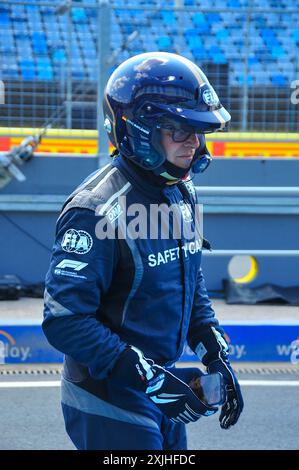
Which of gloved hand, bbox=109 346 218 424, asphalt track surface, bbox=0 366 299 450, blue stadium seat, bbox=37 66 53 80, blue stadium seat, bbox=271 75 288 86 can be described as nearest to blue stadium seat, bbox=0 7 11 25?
blue stadium seat, bbox=37 66 53 80

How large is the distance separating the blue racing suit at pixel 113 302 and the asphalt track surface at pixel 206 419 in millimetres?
2176

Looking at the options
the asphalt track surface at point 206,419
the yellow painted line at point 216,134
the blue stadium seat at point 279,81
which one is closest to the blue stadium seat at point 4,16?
the yellow painted line at point 216,134

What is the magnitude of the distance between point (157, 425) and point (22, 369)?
3595 mm

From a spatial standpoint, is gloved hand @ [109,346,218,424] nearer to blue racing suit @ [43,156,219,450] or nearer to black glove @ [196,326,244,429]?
blue racing suit @ [43,156,219,450]

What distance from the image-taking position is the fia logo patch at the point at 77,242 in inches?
87.2

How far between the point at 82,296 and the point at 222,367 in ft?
1.93

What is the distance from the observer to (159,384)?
2240 mm

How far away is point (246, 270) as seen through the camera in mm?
7547

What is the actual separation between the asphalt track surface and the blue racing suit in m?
2.18

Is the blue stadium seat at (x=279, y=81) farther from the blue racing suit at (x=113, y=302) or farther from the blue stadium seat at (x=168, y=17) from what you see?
the blue racing suit at (x=113, y=302)

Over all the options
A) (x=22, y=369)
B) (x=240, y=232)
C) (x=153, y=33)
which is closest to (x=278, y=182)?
(x=240, y=232)

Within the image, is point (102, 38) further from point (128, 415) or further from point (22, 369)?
point (128, 415)

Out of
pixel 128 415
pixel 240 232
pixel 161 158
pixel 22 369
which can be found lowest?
pixel 22 369

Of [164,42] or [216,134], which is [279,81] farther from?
[164,42]
